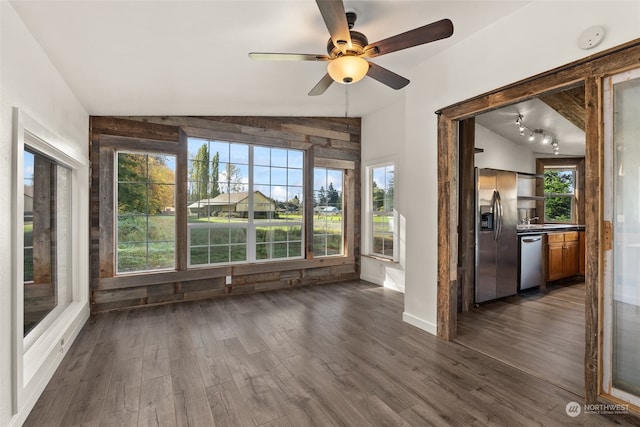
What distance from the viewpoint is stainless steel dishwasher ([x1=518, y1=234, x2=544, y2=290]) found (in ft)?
14.7

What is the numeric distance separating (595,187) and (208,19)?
9.06ft

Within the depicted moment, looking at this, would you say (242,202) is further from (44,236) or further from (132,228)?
(44,236)

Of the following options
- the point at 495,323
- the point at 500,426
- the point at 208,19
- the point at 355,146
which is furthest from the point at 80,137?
the point at 495,323

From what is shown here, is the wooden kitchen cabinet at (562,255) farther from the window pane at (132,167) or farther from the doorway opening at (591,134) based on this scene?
the window pane at (132,167)

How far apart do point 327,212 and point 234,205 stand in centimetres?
167

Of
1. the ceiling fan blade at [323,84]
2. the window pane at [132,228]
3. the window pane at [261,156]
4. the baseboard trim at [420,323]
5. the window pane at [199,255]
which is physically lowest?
the baseboard trim at [420,323]

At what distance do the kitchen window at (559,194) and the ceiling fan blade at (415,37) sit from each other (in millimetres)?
5774

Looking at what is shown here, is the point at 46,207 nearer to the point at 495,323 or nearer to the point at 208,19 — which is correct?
the point at 208,19

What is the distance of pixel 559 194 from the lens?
6230 mm

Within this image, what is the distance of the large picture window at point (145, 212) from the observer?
3916 millimetres

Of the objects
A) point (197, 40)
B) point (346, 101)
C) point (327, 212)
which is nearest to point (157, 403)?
point (197, 40)

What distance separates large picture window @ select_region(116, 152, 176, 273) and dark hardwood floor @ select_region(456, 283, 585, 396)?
12.5 ft

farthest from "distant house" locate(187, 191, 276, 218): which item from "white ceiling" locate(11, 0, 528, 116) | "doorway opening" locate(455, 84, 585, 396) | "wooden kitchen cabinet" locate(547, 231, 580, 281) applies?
"wooden kitchen cabinet" locate(547, 231, 580, 281)

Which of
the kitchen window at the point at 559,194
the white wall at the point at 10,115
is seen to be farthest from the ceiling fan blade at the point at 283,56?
the kitchen window at the point at 559,194
